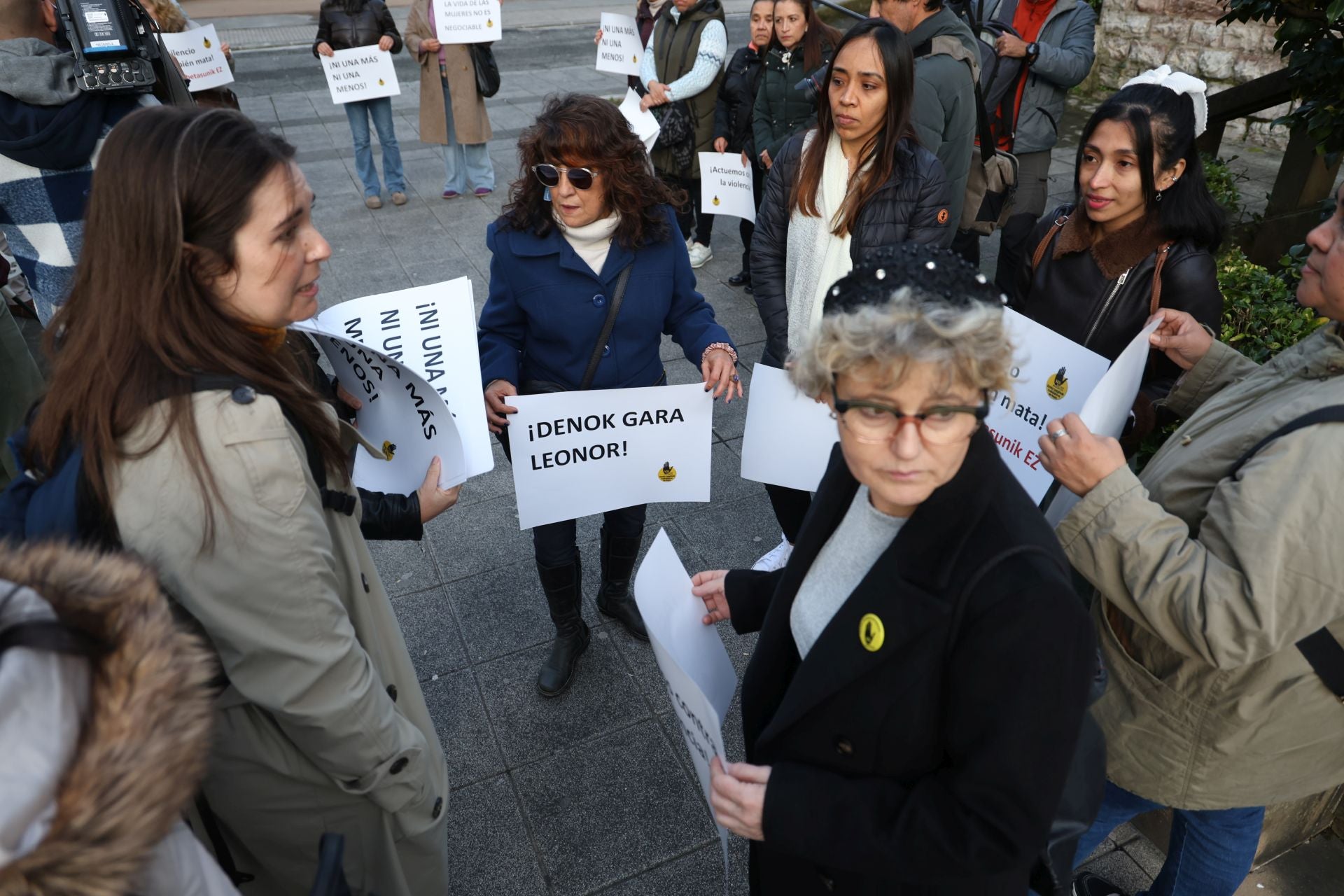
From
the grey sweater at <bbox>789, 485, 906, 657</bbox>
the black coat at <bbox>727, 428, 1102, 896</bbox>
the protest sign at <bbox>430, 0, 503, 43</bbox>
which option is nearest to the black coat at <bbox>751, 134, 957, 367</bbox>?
the grey sweater at <bbox>789, 485, 906, 657</bbox>

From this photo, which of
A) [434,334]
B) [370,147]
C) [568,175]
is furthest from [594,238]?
[370,147]

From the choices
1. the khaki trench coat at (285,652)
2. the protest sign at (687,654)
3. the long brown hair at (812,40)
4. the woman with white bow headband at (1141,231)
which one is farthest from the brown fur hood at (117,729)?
the long brown hair at (812,40)

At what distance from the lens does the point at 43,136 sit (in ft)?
9.94

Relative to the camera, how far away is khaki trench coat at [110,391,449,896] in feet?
4.53

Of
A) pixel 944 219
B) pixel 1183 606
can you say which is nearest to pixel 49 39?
pixel 944 219

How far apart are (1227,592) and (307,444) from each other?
171cm

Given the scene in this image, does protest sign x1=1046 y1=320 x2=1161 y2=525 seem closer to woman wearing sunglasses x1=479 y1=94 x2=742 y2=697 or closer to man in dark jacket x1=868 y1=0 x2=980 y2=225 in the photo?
woman wearing sunglasses x1=479 y1=94 x2=742 y2=697

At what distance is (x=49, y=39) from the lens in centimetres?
326

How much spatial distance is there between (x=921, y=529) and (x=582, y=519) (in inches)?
113

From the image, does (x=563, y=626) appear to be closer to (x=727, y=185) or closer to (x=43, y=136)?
(x=43, y=136)

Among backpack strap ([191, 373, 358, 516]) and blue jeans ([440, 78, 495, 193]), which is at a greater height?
backpack strap ([191, 373, 358, 516])

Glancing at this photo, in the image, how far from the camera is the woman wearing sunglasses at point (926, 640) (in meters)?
1.28

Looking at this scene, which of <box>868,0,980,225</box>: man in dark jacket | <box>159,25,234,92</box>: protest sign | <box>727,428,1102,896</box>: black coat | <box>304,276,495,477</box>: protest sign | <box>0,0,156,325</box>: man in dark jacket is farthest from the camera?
<box>159,25,234,92</box>: protest sign

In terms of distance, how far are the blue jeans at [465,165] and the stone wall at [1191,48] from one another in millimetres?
7244
